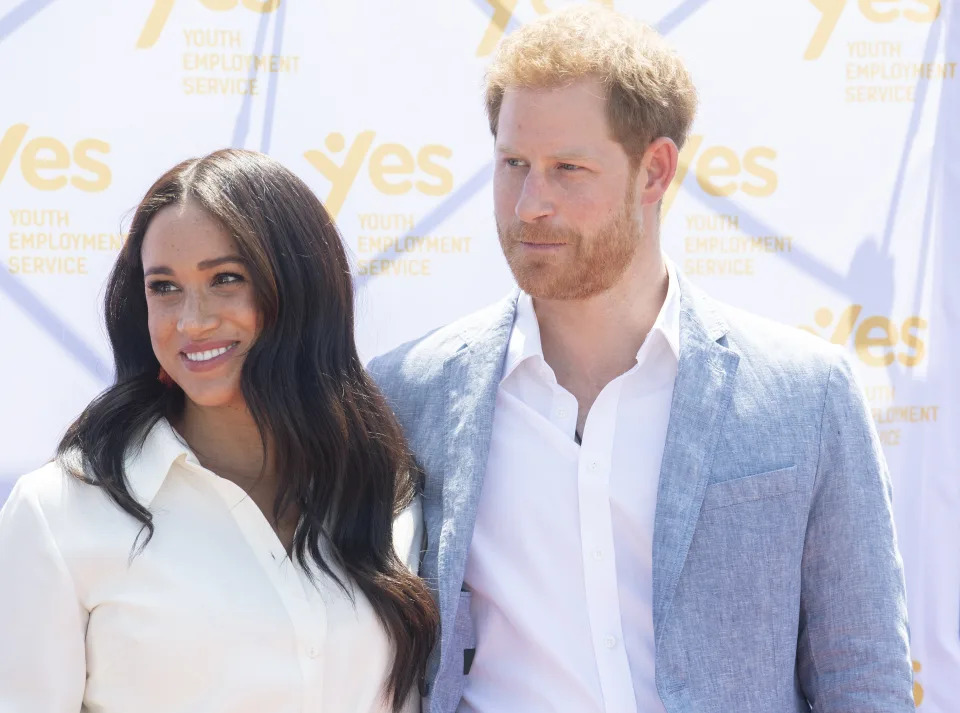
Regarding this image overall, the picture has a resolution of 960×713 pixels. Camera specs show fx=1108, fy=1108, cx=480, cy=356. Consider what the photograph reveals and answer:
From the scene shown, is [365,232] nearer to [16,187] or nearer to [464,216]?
[464,216]

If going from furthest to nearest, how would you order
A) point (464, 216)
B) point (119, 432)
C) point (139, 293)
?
1. point (464, 216)
2. point (139, 293)
3. point (119, 432)

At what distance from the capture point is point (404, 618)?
1951 mm

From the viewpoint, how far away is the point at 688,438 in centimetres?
200

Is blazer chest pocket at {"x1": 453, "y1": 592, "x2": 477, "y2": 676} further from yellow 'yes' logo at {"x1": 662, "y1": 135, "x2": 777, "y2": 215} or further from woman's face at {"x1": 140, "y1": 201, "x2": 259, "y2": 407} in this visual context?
yellow 'yes' logo at {"x1": 662, "y1": 135, "x2": 777, "y2": 215}

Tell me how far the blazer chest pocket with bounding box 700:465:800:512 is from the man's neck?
1.04 feet

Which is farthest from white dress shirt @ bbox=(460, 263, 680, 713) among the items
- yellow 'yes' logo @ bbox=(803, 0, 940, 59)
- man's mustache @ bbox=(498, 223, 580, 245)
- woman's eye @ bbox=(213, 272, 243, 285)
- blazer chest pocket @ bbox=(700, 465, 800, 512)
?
yellow 'yes' logo @ bbox=(803, 0, 940, 59)

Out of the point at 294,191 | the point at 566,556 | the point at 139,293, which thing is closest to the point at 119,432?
the point at 139,293

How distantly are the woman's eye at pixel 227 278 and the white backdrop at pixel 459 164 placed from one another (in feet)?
3.30

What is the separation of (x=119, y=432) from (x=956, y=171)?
2324mm

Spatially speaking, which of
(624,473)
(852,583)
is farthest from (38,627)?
(852,583)

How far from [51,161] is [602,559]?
5.80 ft

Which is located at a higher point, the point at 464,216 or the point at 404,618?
the point at 464,216

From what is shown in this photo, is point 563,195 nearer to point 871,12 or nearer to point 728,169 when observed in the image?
point 728,169

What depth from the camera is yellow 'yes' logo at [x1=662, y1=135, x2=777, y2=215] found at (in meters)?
3.06
